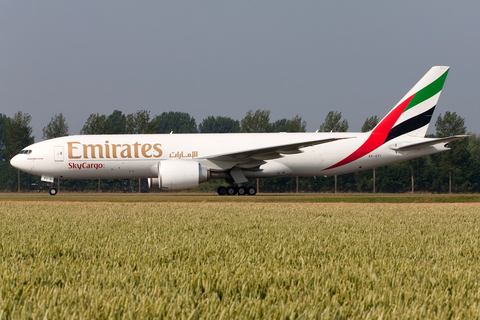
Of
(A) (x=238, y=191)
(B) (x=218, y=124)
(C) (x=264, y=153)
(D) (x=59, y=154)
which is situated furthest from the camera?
(B) (x=218, y=124)

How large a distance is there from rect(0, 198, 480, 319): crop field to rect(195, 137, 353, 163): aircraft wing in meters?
13.5

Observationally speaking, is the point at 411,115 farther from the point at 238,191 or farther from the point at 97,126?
the point at 97,126

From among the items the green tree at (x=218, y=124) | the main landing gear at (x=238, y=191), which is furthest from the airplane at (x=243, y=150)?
the green tree at (x=218, y=124)

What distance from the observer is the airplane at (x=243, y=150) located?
848 inches

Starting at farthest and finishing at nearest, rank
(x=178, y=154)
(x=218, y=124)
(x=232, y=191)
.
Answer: (x=218, y=124) → (x=232, y=191) → (x=178, y=154)

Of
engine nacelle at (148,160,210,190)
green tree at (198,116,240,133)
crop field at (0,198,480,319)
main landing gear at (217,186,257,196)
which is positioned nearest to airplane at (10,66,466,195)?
main landing gear at (217,186,257,196)

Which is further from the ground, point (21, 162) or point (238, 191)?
point (21, 162)

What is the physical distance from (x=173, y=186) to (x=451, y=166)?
2946 centimetres

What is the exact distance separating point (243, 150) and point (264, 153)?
38.9 inches

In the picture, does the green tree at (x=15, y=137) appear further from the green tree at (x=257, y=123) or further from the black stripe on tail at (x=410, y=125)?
the black stripe on tail at (x=410, y=125)

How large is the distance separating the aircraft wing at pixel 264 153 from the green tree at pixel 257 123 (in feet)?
74.7

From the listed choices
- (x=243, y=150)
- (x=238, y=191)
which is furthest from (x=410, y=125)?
(x=238, y=191)

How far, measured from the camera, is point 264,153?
2039cm

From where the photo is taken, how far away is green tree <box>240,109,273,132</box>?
4391 cm
